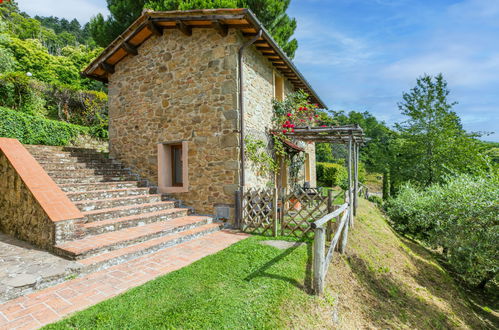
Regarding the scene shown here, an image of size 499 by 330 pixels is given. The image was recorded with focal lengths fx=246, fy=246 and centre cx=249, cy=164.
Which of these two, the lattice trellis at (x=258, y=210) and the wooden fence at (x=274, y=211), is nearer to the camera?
the wooden fence at (x=274, y=211)

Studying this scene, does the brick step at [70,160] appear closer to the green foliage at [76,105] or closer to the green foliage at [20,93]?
the green foliage at [76,105]

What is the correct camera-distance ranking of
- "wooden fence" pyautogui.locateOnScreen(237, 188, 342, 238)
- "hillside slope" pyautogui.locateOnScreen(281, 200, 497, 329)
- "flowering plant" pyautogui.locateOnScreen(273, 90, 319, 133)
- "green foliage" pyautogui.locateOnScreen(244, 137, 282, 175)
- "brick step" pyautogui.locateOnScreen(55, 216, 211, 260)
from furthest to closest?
"flowering plant" pyautogui.locateOnScreen(273, 90, 319, 133), "green foliage" pyautogui.locateOnScreen(244, 137, 282, 175), "wooden fence" pyautogui.locateOnScreen(237, 188, 342, 238), "brick step" pyautogui.locateOnScreen(55, 216, 211, 260), "hillside slope" pyautogui.locateOnScreen(281, 200, 497, 329)

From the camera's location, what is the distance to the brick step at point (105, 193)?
5.59 meters

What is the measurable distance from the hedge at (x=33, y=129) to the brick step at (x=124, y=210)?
6635 mm

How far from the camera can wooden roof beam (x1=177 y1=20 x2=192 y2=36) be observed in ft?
22.4

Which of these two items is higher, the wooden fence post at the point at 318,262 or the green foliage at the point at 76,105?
the green foliage at the point at 76,105

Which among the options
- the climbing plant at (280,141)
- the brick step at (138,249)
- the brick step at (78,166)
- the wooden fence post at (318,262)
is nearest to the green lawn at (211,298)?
the wooden fence post at (318,262)

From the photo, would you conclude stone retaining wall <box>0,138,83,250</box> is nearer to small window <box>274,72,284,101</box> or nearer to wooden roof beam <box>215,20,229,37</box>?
wooden roof beam <box>215,20,229,37</box>

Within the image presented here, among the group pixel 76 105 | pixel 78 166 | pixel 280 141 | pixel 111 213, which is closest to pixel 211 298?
pixel 111 213

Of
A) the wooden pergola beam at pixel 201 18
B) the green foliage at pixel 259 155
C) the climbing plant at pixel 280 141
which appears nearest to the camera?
the wooden pergola beam at pixel 201 18

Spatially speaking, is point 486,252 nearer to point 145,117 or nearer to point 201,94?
point 201,94

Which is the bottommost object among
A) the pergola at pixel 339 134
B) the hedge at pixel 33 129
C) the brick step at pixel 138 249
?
the brick step at pixel 138 249

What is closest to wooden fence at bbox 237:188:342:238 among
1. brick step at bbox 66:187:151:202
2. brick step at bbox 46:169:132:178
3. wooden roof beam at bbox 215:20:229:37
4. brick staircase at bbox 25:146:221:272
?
brick staircase at bbox 25:146:221:272

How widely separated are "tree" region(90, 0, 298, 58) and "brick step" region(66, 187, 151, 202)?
8271 mm
